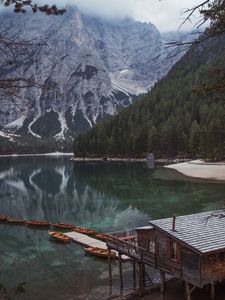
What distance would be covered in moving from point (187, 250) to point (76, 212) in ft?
169

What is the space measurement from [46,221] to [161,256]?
42023 mm

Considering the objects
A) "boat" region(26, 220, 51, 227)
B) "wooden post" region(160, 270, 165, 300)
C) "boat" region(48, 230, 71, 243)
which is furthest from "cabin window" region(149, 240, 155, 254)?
"boat" region(26, 220, 51, 227)

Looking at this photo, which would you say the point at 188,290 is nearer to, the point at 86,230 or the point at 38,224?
the point at 86,230

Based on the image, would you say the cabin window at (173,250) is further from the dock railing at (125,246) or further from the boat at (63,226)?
the boat at (63,226)

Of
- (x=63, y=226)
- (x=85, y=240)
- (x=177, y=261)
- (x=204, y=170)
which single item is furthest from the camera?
(x=204, y=170)

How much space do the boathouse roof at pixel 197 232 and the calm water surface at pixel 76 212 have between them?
5.56 m

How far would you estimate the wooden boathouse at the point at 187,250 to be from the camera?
2684cm

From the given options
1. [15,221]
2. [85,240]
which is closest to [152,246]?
[85,240]

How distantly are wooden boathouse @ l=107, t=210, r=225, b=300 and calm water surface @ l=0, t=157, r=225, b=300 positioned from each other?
18.3 ft

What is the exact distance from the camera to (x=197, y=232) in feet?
94.1

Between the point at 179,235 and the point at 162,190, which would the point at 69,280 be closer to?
the point at 179,235

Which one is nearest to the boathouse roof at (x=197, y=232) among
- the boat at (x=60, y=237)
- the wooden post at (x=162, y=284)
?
the wooden post at (x=162, y=284)

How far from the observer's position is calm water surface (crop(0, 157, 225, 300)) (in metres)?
37.9

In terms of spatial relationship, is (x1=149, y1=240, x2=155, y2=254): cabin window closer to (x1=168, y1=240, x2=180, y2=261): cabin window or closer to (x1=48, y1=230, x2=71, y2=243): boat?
(x1=168, y1=240, x2=180, y2=261): cabin window
